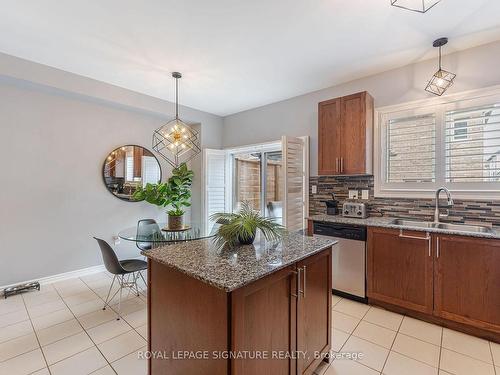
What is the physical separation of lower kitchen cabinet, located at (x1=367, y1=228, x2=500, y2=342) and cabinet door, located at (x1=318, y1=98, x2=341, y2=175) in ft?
3.08

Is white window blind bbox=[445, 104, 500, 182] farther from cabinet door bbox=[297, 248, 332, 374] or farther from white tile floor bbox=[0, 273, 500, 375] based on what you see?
cabinet door bbox=[297, 248, 332, 374]

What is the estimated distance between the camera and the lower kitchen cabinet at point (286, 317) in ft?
3.73

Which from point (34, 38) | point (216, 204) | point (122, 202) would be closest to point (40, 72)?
point (34, 38)

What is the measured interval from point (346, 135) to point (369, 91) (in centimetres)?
69

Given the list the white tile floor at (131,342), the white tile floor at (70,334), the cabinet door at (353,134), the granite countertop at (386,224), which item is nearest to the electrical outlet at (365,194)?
the granite countertop at (386,224)

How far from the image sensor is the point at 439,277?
7.45 feet

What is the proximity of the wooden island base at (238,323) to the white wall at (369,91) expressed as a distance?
2.38 m

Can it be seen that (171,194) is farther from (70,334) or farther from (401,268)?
(401,268)

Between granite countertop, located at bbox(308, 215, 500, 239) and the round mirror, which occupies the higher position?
the round mirror

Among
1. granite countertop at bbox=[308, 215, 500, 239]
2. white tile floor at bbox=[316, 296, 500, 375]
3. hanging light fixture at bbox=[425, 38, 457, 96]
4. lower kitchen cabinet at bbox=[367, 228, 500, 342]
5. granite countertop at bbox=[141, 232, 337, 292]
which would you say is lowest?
white tile floor at bbox=[316, 296, 500, 375]

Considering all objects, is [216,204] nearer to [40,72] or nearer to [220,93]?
[220,93]

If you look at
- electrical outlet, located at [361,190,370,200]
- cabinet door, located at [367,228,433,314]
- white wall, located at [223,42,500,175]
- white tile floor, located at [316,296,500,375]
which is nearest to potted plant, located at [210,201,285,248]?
white tile floor, located at [316,296,500,375]

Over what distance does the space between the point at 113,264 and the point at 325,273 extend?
1992 mm

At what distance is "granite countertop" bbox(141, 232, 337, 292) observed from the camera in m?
1.15
